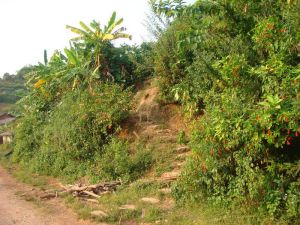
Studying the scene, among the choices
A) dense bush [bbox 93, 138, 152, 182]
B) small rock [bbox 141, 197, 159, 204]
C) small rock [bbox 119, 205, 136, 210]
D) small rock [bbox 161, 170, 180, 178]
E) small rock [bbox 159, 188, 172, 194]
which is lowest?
small rock [bbox 119, 205, 136, 210]

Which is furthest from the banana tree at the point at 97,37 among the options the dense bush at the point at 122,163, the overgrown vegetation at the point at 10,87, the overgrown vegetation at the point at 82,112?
the overgrown vegetation at the point at 10,87

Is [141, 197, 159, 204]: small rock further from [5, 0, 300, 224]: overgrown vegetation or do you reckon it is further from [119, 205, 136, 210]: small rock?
[5, 0, 300, 224]: overgrown vegetation

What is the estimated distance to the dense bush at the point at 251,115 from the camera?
5355 mm

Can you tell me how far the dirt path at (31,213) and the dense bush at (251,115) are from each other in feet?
7.86

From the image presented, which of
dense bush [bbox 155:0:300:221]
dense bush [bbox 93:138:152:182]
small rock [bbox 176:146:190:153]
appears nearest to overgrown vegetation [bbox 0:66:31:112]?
dense bush [bbox 93:138:152:182]

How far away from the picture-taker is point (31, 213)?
25.8ft

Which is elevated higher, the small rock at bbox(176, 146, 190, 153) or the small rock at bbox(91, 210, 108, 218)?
the small rock at bbox(176, 146, 190, 153)

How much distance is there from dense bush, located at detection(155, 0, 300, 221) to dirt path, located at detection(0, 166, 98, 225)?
2396mm

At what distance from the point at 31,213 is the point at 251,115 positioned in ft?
17.1

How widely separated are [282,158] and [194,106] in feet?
13.7

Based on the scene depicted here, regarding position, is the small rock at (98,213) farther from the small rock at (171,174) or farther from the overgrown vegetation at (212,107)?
the small rock at (171,174)

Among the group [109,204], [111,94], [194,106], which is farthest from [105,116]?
[109,204]

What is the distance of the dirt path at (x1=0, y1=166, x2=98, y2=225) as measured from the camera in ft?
23.6

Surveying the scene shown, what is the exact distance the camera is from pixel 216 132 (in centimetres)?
627
